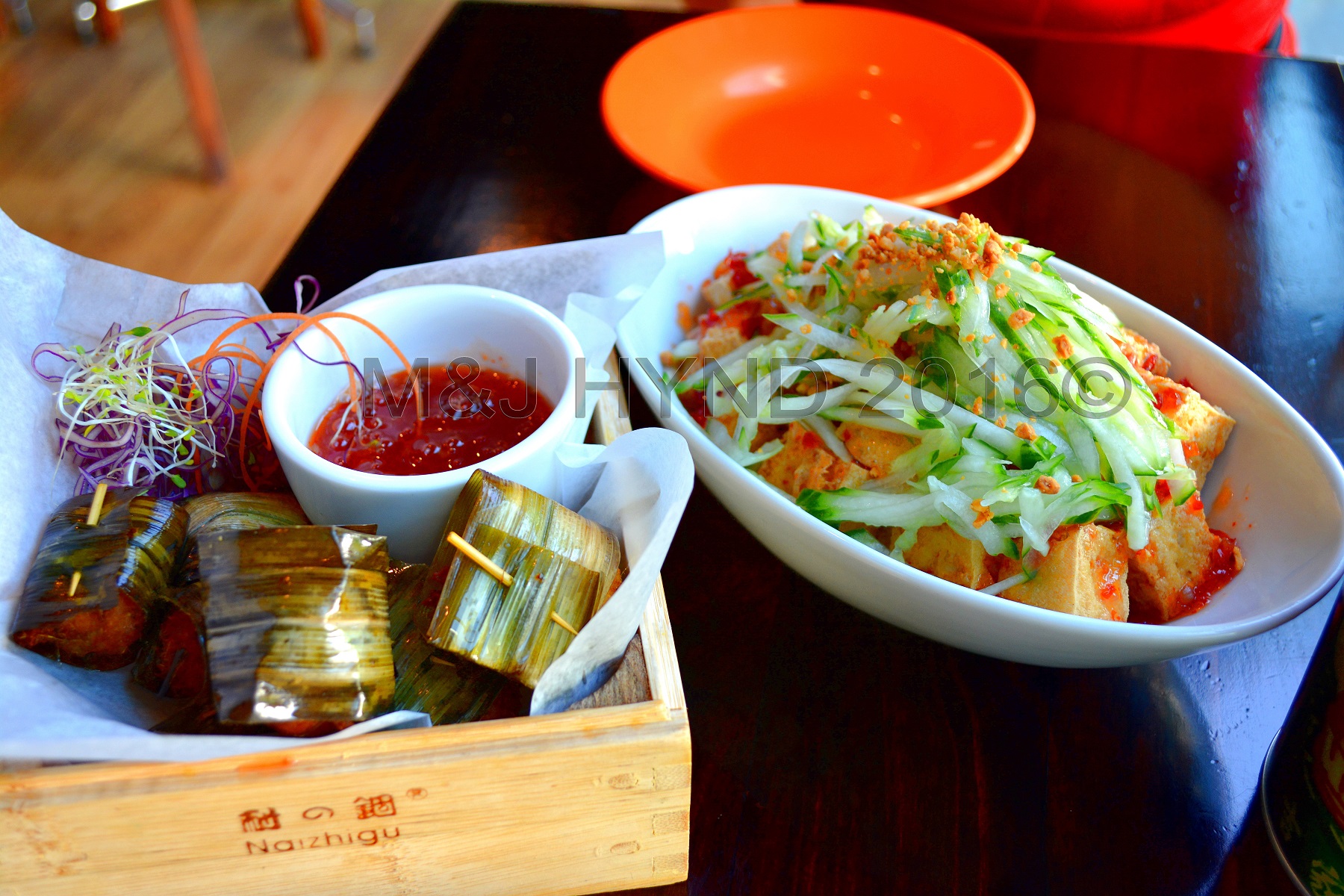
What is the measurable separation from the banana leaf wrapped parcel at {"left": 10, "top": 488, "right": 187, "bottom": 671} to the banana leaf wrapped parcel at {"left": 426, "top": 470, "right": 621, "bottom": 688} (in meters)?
0.29

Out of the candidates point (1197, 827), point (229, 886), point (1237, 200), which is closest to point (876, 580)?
point (1197, 827)

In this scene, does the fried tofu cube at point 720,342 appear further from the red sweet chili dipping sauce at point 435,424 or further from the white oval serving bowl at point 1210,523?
the red sweet chili dipping sauce at point 435,424

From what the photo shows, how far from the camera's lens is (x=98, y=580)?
0.94 metres

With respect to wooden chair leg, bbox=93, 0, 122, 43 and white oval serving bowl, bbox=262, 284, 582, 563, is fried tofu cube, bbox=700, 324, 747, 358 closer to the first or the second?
white oval serving bowl, bbox=262, 284, 582, 563

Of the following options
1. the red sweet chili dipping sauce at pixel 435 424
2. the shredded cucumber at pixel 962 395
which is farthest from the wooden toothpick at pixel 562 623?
the shredded cucumber at pixel 962 395

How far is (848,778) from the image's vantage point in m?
1.03

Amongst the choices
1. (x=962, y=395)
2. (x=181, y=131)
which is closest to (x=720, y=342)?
(x=962, y=395)

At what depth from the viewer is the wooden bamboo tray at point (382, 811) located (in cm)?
77

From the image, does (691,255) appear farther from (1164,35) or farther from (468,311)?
(1164,35)

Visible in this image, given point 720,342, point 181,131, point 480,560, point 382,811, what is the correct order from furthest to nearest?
point 181,131, point 720,342, point 480,560, point 382,811

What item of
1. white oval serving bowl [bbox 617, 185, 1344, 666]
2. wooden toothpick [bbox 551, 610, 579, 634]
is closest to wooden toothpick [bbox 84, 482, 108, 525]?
wooden toothpick [bbox 551, 610, 579, 634]

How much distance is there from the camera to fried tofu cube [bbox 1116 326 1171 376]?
1.29 meters

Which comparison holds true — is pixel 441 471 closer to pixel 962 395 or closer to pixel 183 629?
pixel 183 629

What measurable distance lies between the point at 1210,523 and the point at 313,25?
182 inches
